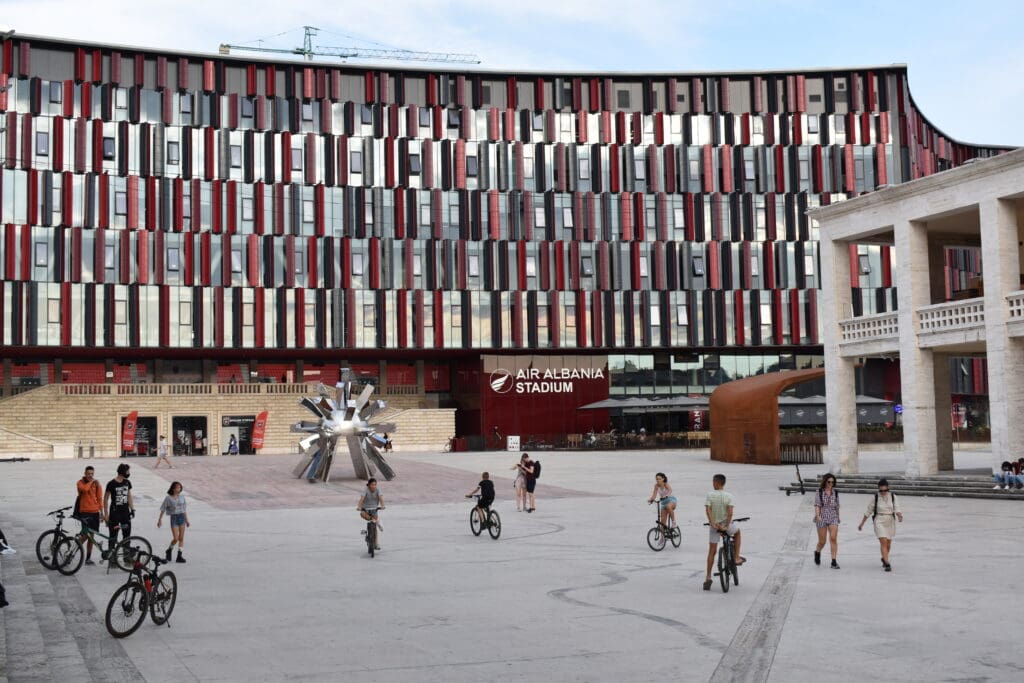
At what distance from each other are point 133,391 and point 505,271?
2530 cm

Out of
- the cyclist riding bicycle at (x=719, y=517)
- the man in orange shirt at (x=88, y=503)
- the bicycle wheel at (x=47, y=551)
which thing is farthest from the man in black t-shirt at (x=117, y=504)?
the cyclist riding bicycle at (x=719, y=517)

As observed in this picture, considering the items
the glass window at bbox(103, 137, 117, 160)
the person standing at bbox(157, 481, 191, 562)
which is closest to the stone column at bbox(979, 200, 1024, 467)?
the person standing at bbox(157, 481, 191, 562)

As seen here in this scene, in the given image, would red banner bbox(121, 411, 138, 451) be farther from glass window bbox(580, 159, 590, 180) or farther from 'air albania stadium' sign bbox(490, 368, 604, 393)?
glass window bbox(580, 159, 590, 180)

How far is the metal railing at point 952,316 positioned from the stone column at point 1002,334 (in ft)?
1.71

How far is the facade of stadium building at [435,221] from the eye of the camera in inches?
2810

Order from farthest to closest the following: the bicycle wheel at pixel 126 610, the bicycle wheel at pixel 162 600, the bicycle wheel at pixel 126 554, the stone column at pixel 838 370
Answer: the stone column at pixel 838 370 < the bicycle wheel at pixel 126 554 < the bicycle wheel at pixel 162 600 < the bicycle wheel at pixel 126 610

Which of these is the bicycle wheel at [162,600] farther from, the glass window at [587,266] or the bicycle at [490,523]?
the glass window at [587,266]

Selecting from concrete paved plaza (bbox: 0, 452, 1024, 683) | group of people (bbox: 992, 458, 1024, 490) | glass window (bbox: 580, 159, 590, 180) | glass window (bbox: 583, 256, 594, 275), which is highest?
glass window (bbox: 580, 159, 590, 180)

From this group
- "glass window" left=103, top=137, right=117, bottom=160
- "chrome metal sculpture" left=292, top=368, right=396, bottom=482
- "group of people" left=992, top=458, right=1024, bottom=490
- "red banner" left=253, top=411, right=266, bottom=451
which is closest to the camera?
"group of people" left=992, top=458, right=1024, bottom=490

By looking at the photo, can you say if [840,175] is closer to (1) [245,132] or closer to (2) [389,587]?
(1) [245,132]

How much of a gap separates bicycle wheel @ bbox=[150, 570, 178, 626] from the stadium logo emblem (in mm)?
62040

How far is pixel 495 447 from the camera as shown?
74812 millimetres

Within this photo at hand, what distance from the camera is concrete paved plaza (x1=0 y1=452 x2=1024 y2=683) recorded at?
12039 mm

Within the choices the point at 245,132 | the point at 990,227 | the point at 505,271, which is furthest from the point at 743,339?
the point at 990,227
